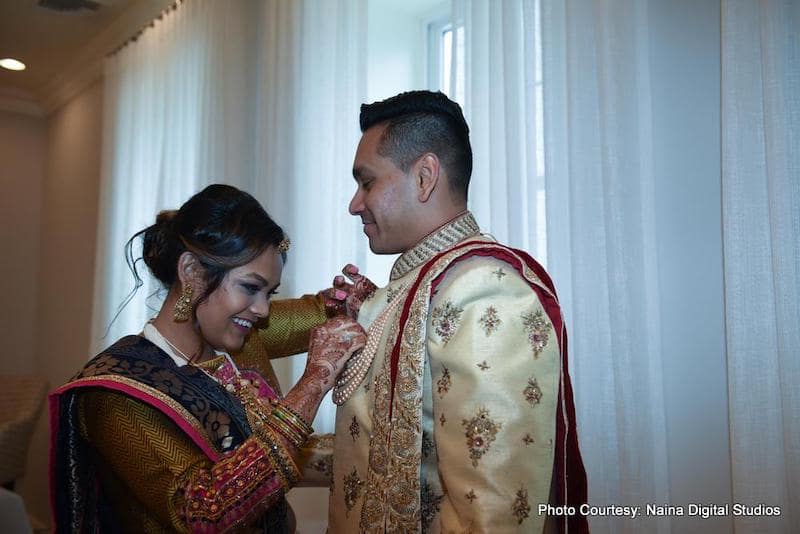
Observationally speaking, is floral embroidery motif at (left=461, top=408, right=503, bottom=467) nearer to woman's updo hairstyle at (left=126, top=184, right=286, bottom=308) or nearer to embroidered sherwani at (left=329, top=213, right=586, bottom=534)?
embroidered sherwani at (left=329, top=213, right=586, bottom=534)

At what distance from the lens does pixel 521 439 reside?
106 centimetres

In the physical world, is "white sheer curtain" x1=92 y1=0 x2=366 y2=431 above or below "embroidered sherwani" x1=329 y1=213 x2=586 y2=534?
above

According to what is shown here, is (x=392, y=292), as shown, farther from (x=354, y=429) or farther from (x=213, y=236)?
(x=213, y=236)

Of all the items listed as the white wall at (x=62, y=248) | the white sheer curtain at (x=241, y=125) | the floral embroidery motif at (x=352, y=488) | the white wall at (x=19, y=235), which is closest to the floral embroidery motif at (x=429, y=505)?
the floral embroidery motif at (x=352, y=488)

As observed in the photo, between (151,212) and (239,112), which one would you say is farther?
(151,212)

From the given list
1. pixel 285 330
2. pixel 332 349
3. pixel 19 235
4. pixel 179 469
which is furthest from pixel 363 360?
pixel 19 235

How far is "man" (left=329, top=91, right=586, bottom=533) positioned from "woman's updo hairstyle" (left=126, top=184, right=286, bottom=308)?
0.29 meters

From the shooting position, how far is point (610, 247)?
181cm

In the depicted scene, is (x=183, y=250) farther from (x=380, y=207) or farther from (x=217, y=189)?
(x=380, y=207)

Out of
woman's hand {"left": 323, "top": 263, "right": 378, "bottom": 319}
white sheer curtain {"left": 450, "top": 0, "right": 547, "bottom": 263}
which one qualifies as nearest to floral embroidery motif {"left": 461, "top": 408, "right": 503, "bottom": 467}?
woman's hand {"left": 323, "top": 263, "right": 378, "bottom": 319}

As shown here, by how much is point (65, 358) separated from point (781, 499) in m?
5.46

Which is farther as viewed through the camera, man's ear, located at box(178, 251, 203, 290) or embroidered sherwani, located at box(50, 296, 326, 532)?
man's ear, located at box(178, 251, 203, 290)

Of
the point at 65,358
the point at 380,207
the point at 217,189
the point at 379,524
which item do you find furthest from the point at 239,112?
the point at 65,358

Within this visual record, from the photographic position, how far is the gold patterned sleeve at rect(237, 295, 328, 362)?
202 centimetres
